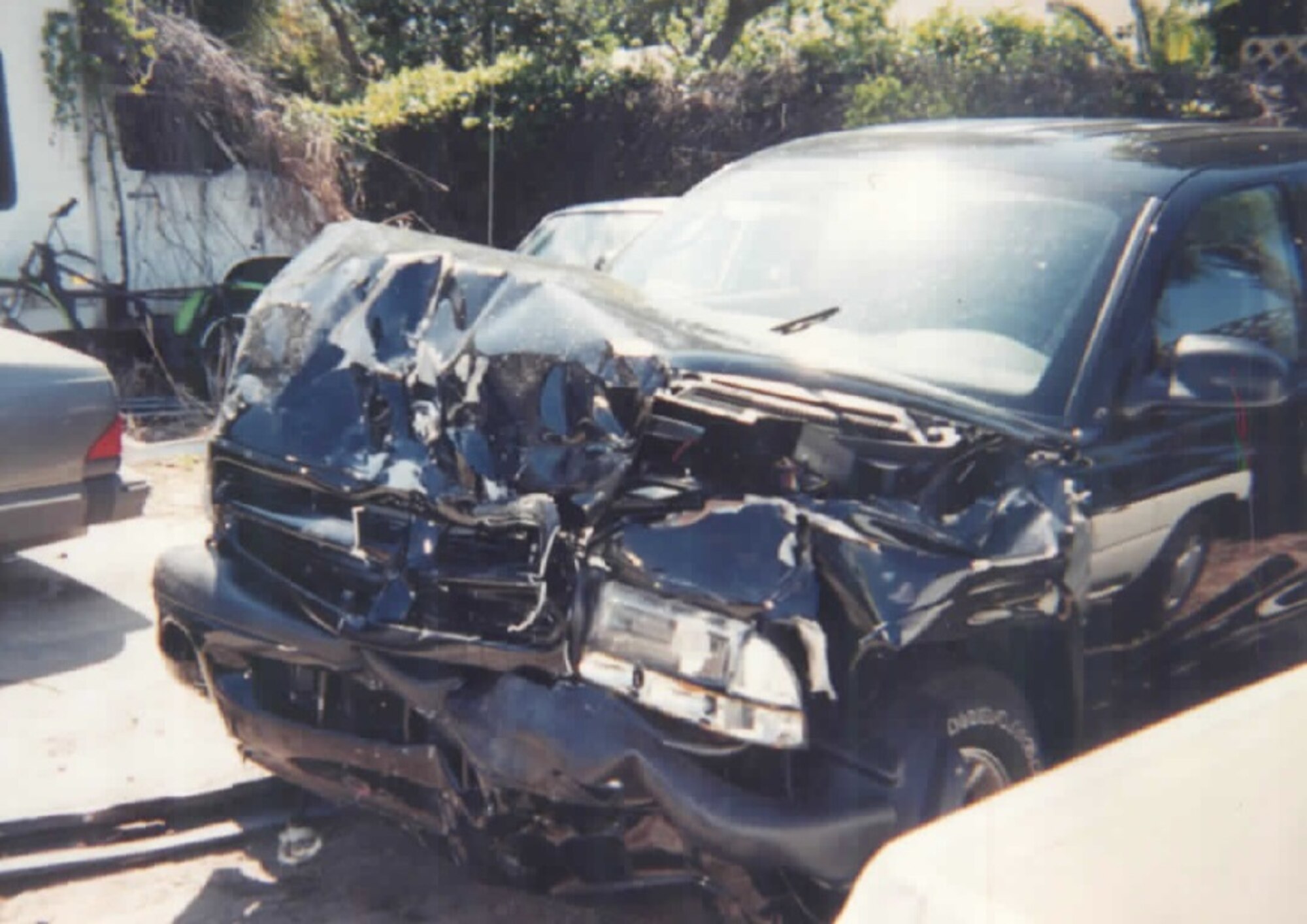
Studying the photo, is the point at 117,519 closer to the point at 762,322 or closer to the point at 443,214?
the point at 762,322

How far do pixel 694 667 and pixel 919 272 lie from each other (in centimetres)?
153

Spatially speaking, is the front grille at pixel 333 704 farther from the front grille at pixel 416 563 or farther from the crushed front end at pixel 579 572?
the front grille at pixel 416 563

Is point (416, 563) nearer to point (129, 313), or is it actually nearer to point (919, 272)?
point (919, 272)

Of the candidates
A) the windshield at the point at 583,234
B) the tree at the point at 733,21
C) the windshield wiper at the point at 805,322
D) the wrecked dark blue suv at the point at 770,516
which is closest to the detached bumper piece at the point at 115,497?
the wrecked dark blue suv at the point at 770,516

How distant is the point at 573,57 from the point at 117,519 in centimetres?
1074

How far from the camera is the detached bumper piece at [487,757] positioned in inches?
96.7

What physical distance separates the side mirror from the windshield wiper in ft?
2.73

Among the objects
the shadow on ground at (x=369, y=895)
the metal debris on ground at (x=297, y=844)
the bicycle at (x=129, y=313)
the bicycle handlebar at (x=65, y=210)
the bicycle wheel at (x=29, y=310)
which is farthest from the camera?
the bicycle handlebar at (x=65, y=210)

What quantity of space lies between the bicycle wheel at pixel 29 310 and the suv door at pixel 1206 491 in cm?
873

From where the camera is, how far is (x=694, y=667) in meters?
2.56

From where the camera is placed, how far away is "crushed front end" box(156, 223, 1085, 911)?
2.51 meters

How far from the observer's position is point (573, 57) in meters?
15.0

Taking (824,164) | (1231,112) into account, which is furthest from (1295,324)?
(1231,112)

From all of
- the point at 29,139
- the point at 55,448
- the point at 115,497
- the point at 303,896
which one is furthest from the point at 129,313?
the point at 303,896
